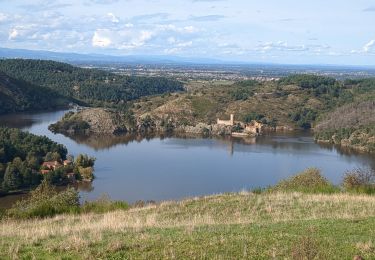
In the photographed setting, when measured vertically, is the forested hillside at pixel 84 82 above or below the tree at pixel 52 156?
above

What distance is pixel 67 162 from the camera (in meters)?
53.5

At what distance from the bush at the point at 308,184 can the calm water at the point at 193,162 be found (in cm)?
1690

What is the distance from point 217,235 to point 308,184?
45.7 ft

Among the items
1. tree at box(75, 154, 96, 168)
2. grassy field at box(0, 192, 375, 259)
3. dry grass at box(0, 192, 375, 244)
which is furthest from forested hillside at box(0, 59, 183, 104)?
grassy field at box(0, 192, 375, 259)

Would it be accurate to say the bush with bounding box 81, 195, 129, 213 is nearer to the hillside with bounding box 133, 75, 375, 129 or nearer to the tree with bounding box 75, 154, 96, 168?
the tree with bounding box 75, 154, 96, 168

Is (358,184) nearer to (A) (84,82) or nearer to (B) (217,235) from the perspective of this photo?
(B) (217,235)

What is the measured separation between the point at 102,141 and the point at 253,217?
2591 inches

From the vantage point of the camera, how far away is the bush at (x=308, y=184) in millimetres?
18844

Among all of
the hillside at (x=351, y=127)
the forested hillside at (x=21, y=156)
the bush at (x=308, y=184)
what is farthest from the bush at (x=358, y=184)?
the hillside at (x=351, y=127)

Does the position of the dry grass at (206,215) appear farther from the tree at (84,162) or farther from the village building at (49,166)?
the tree at (84,162)

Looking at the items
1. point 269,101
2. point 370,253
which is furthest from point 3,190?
point 269,101

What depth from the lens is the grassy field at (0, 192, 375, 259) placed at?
794 centimetres

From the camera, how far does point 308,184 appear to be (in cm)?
2245

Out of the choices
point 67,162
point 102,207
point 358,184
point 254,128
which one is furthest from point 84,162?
point 254,128
